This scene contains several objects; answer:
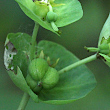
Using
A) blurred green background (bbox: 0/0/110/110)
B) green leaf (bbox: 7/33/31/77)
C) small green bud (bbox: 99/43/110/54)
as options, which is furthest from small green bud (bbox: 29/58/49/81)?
blurred green background (bbox: 0/0/110/110)

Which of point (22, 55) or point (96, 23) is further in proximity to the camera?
point (96, 23)

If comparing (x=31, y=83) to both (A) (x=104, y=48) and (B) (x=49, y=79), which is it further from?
(A) (x=104, y=48)

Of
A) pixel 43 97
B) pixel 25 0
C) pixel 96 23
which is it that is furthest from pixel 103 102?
pixel 25 0

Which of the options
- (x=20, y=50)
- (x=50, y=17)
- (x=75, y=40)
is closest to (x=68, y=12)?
(x=50, y=17)

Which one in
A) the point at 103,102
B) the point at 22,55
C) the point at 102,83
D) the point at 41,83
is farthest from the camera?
the point at 102,83

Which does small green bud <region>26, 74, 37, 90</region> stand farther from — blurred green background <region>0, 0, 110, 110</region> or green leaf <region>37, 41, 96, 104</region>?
blurred green background <region>0, 0, 110, 110</region>

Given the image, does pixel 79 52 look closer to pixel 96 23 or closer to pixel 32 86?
pixel 96 23
